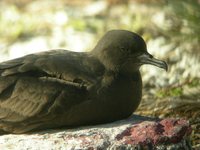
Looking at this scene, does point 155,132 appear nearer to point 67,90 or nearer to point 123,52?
point 67,90

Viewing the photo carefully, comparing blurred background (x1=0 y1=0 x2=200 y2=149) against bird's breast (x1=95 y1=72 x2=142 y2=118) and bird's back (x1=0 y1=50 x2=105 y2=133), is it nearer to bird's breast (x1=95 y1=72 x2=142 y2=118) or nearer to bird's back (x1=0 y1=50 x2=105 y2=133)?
bird's breast (x1=95 y1=72 x2=142 y2=118)

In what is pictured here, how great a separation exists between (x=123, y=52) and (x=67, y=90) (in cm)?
77

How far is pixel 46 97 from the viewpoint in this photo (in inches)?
273

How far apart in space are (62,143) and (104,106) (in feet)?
1.78

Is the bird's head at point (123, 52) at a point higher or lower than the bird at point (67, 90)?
higher

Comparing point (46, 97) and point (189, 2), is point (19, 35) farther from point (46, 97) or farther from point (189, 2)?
point (46, 97)

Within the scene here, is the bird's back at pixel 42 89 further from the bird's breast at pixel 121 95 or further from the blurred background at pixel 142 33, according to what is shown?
the blurred background at pixel 142 33

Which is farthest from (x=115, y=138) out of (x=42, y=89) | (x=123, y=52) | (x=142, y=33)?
(x=142, y=33)

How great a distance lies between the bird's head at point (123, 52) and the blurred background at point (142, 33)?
3.06ft

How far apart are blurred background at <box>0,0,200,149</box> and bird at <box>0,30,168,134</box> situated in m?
1.02

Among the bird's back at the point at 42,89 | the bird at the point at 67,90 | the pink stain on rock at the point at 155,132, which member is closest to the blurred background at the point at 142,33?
the pink stain on rock at the point at 155,132

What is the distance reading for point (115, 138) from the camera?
21.8ft

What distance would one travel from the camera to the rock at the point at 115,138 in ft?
21.6

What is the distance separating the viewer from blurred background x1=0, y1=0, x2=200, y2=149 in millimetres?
8484
